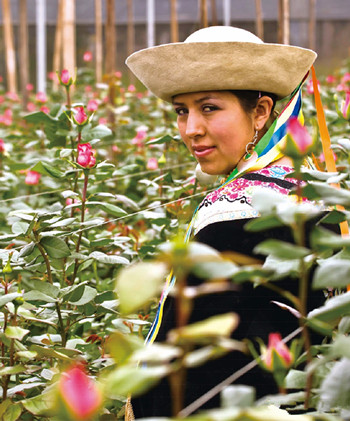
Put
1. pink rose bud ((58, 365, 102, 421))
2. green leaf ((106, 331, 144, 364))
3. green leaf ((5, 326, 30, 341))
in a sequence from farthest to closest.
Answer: green leaf ((5, 326, 30, 341)) → green leaf ((106, 331, 144, 364)) → pink rose bud ((58, 365, 102, 421))

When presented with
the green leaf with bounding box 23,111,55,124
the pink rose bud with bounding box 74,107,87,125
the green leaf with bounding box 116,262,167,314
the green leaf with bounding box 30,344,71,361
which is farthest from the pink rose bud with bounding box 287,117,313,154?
the green leaf with bounding box 23,111,55,124

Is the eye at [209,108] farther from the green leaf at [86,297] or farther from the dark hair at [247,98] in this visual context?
the green leaf at [86,297]

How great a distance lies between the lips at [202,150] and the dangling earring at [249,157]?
0.07 metres

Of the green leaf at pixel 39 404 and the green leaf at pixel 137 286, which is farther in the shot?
the green leaf at pixel 39 404

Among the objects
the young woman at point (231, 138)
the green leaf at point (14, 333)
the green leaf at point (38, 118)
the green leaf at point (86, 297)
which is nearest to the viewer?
the green leaf at point (14, 333)

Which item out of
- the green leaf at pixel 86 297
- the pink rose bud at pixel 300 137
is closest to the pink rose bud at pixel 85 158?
the green leaf at pixel 86 297

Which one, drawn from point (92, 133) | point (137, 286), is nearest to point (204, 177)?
point (92, 133)

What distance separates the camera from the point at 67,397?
44 cm

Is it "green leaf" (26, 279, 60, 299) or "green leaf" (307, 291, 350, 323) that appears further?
"green leaf" (26, 279, 60, 299)

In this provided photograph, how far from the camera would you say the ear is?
162 cm

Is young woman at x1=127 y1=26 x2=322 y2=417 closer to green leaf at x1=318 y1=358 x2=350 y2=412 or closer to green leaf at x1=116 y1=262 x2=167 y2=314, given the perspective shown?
green leaf at x1=318 y1=358 x2=350 y2=412

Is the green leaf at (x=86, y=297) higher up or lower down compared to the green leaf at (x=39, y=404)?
higher up

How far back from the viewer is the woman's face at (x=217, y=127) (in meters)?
1.56

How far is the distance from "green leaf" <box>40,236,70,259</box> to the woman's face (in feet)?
1.20
